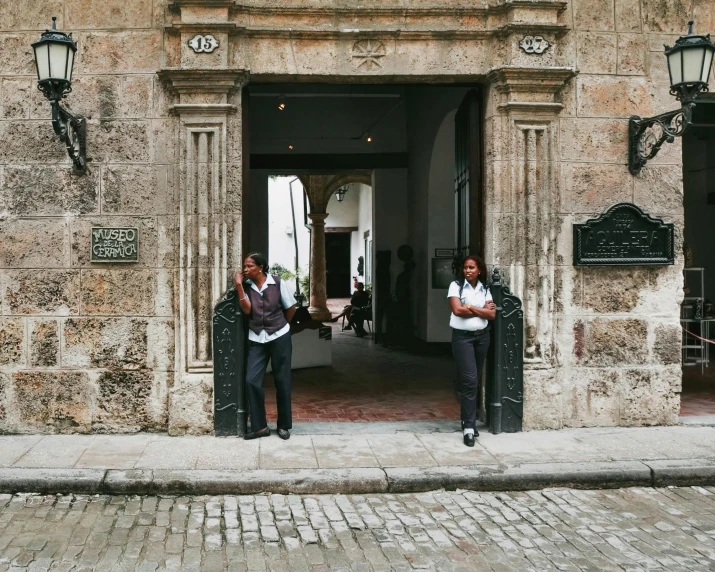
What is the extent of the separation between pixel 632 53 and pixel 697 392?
4.37 meters

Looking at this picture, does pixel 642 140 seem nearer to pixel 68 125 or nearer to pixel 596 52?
pixel 596 52

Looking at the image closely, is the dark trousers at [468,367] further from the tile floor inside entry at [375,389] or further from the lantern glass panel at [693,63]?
the lantern glass panel at [693,63]

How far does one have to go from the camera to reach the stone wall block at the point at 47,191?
21.6ft

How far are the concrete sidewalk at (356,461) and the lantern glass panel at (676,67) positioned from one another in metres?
3.12

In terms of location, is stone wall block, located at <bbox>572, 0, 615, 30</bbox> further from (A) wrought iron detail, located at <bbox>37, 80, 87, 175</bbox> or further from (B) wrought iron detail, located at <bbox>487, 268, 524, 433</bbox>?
(A) wrought iron detail, located at <bbox>37, 80, 87, 175</bbox>

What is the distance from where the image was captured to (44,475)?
17.3 ft

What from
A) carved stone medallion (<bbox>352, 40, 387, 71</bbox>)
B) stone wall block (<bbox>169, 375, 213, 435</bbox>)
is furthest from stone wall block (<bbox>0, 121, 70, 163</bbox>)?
carved stone medallion (<bbox>352, 40, 387, 71</bbox>)

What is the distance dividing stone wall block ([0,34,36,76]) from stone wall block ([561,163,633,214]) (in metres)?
5.10

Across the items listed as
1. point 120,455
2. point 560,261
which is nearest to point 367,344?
point 560,261

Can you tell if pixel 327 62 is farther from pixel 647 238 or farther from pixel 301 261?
pixel 301 261

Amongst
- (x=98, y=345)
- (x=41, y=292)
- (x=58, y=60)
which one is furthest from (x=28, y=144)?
(x=98, y=345)

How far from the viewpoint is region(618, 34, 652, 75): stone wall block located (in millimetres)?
6859

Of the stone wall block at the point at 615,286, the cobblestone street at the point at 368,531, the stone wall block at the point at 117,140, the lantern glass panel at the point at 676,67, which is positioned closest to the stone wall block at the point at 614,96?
the lantern glass panel at the point at 676,67

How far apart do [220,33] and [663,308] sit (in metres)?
4.93
